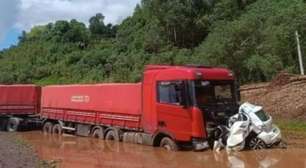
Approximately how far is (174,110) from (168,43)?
4132cm

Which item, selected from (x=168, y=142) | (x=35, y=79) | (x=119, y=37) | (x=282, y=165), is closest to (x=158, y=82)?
(x=168, y=142)

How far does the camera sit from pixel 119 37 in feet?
234

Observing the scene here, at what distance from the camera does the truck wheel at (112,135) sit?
23.3 m

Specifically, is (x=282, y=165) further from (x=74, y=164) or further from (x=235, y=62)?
(x=235, y=62)

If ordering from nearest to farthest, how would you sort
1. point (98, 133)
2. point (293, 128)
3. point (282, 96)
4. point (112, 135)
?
point (293, 128)
point (112, 135)
point (98, 133)
point (282, 96)

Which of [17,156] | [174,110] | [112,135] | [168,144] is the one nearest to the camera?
[174,110]

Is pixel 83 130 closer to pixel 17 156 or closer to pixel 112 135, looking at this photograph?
pixel 112 135

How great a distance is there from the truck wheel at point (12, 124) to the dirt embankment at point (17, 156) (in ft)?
22.3

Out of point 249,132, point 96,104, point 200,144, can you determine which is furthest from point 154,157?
point 96,104

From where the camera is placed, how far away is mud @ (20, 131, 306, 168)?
617 inches

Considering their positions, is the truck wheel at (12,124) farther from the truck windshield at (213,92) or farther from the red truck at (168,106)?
the truck windshield at (213,92)

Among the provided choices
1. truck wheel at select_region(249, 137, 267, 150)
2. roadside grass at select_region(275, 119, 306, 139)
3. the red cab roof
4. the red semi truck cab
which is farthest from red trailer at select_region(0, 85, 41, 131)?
truck wheel at select_region(249, 137, 267, 150)

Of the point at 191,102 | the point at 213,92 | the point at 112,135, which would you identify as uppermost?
the point at 213,92

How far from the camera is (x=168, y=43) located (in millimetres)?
59719
